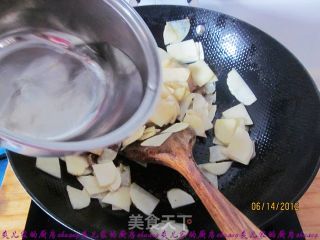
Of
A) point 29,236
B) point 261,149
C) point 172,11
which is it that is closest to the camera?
point 29,236

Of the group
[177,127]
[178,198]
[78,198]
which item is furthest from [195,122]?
[78,198]

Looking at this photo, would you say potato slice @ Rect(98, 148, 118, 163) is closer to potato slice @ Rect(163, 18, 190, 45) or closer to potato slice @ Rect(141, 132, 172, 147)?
potato slice @ Rect(141, 132, 172, 147)

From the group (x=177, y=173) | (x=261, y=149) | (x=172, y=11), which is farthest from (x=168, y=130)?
(x=172, y=11)

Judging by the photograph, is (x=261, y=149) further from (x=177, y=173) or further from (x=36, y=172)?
(x=36, y=172)

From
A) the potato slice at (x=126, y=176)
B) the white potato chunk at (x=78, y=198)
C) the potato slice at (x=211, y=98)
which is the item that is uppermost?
the potato slice at (x=211, y=98)

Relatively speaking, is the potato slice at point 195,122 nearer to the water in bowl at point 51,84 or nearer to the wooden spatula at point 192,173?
the wooden spatula at point 192,173

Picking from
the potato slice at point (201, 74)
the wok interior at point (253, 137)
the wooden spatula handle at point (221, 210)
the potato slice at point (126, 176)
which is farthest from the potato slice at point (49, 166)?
the potato slice at point (201, 74)
